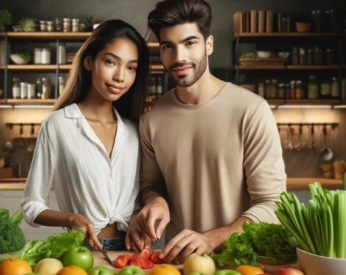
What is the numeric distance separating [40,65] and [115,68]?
3.47 meters

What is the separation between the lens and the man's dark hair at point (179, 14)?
1953mm

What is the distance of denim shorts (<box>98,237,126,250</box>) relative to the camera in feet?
6.48

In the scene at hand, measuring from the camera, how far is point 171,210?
216cm

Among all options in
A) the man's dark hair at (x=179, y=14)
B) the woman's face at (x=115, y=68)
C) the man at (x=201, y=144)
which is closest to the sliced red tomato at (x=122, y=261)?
the man at (x=201, y=144)

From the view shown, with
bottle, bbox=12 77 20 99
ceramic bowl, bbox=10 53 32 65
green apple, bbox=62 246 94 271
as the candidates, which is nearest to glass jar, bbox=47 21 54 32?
ceramic bowl, bbox=10 53 32 65

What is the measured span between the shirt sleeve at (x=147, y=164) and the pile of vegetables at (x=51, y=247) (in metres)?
0.59

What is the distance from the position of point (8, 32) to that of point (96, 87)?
3593 mm

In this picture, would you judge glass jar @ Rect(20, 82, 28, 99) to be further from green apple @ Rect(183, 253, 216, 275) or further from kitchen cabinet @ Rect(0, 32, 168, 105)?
green apple @ Rect(183, 253, 216, 275)

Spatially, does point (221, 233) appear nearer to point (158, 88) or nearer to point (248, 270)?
point (248, 270)

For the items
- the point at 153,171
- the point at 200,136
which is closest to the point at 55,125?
the point at 153,171

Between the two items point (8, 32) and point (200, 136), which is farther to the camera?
point (8, 32)

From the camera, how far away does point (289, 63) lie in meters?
5.38

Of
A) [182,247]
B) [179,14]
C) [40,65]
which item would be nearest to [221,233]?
[182,247]

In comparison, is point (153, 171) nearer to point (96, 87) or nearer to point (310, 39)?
point (96, 87)
